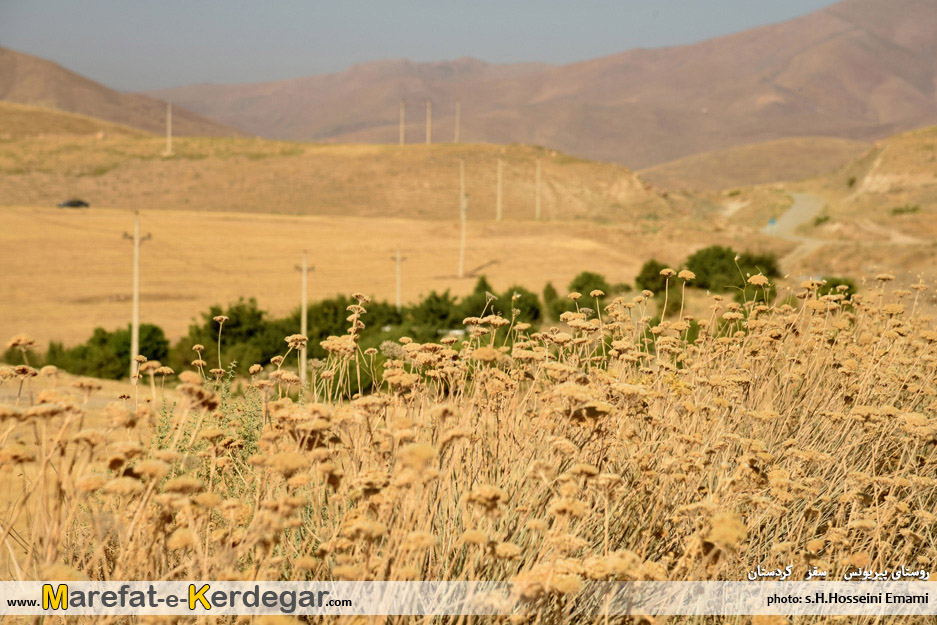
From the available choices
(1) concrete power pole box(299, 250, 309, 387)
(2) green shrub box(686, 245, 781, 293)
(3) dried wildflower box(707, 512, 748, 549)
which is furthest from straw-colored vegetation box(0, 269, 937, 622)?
(2) green shrub box(686, 245, 781, 293)

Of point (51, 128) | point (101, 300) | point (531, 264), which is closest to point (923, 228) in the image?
point (531, 264)

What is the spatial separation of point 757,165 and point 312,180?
120 m

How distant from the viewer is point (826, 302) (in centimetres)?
494

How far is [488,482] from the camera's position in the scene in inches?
→ 118

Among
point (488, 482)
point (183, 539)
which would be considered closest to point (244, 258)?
point (488, 482)

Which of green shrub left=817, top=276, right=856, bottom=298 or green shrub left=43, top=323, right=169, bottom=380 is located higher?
green shrub left=817, top=276, right=856, bottom=298

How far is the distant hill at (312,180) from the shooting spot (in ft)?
231

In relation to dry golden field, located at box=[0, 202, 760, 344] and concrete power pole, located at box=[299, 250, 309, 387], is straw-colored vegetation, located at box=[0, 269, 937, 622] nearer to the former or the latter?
concrete power pole, located at box=[299, 250, 309, 387]

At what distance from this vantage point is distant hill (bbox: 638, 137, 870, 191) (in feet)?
516

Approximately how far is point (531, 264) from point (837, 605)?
41.6 meters

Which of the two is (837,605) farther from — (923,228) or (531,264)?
(923,228)

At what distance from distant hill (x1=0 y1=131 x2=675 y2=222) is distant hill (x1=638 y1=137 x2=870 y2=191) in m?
72.9

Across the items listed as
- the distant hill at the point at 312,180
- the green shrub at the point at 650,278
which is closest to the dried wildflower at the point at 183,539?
the green shrub at the point at 650,278

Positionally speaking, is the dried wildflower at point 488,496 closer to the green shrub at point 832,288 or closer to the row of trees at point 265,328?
Result: the green shrub at point 832,288
